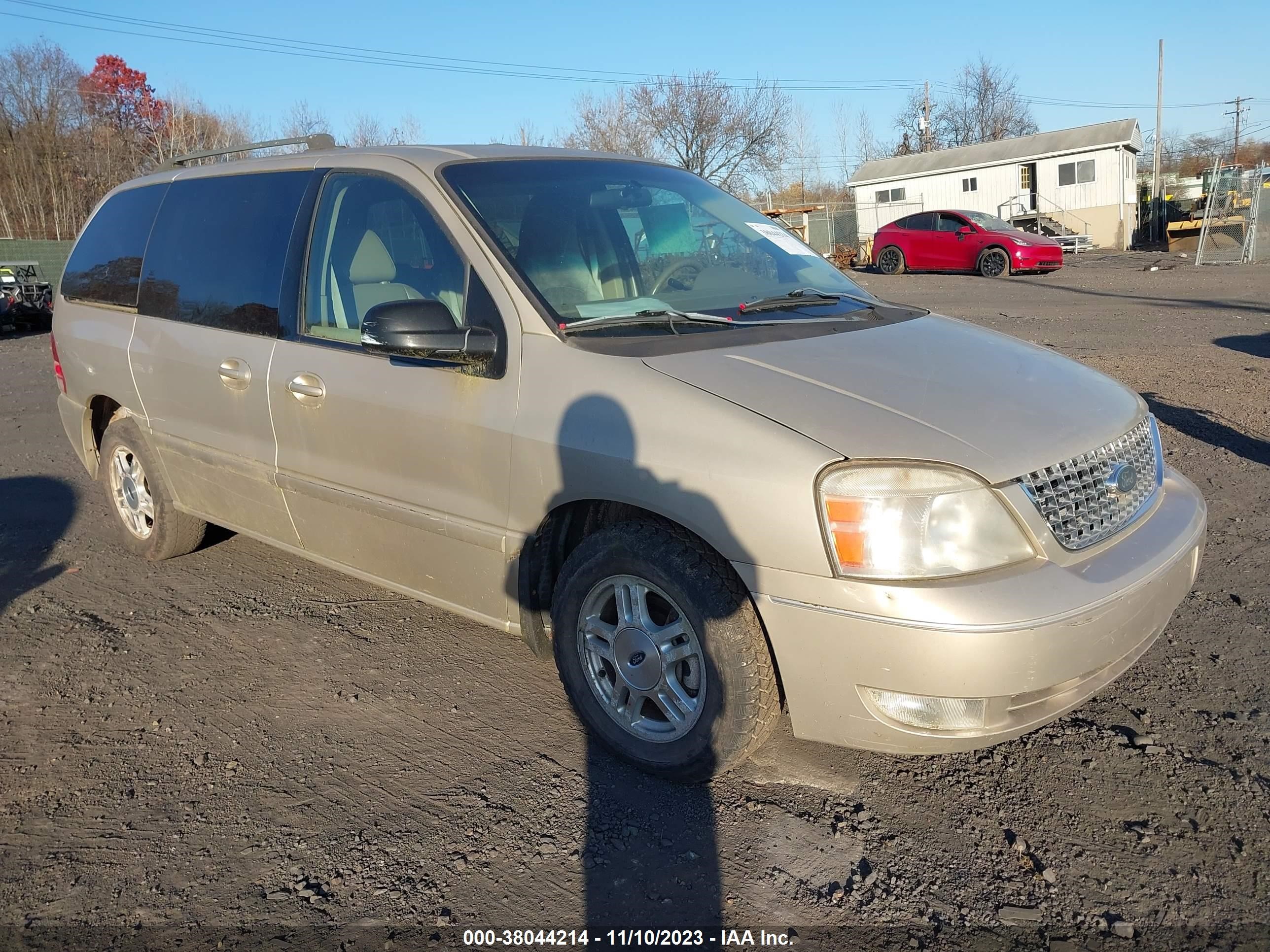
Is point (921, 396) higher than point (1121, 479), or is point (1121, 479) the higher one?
point (921, 396)

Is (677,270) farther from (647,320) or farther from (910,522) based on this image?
(910,522)

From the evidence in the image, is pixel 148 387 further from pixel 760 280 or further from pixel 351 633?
pixel 760 280

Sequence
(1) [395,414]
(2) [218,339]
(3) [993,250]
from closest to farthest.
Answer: (1) [395,414], (2) [218,339], (3) [993,250]

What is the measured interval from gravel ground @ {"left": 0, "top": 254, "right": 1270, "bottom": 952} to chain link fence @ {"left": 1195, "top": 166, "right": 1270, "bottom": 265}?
21543 mm

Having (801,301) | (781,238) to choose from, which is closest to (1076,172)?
(781,238)

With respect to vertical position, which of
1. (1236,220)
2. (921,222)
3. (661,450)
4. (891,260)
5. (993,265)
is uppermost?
(661,450)

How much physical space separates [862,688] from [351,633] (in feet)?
8.25

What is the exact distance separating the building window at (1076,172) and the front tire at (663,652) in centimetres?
3666

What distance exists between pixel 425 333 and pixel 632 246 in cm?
100

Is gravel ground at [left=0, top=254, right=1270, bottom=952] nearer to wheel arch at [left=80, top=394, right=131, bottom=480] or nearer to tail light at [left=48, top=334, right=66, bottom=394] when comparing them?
wheel arch at [left=80, top=394, right=131, bottom=480]

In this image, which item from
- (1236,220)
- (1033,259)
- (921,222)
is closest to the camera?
(1033,259)

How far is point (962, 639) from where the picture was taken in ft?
8.06

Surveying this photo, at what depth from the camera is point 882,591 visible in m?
2.51

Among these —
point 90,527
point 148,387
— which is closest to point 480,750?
point 148,387
